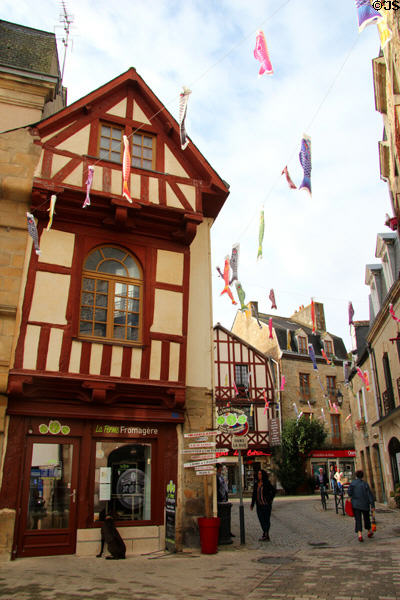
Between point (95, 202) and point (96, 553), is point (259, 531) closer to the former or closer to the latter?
point (96, 553)

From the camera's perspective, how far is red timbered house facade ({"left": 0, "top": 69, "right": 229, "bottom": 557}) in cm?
792

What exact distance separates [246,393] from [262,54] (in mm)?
24791

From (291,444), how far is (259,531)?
1765 centimetres

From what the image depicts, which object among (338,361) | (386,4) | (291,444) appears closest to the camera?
(386,4)

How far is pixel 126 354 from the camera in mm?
Answer: 8648

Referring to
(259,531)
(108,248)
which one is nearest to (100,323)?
(108,248)

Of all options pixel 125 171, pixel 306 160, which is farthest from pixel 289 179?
pixel 125 171

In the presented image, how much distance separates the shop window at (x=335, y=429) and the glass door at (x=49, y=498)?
27.3 m

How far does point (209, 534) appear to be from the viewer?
814 cm

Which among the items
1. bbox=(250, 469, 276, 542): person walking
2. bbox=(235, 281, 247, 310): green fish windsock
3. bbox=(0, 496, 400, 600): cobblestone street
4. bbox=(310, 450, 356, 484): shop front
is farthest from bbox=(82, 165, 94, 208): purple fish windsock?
bbox=(310, 450, 356, 484): shop front

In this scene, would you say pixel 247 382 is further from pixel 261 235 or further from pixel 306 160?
pixel 306 160

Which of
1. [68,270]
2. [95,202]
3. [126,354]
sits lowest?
[126,354]

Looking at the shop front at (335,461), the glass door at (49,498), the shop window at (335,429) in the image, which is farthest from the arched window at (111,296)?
the shop window at (335,429)

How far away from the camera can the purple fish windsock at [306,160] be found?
25.9 ft
